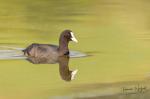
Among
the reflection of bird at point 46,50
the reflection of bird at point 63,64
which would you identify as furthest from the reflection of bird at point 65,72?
the reflection of bird at point 46,50

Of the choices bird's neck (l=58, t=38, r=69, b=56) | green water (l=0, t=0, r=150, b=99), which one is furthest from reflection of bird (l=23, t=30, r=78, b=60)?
green water (l=0, t=0, r=150, b=99)

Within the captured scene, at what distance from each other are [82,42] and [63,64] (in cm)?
152

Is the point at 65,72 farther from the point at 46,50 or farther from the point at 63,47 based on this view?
the point at 63,47

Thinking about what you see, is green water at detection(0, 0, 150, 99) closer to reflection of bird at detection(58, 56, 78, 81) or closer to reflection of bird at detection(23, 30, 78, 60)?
reflection of bird at detection(58, 56, 78, 81)

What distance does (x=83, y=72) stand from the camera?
9055 mm

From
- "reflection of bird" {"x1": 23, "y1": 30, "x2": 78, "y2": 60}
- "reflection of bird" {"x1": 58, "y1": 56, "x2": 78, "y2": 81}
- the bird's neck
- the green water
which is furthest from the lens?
the bird's neck

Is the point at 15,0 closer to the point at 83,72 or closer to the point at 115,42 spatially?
the point at 115,42

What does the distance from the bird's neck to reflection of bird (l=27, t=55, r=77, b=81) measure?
0.21 ft

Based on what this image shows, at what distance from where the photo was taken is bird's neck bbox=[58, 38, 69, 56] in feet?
33.8

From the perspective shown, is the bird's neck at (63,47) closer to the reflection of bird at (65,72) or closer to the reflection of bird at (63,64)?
the reflection of bird at (63,64)

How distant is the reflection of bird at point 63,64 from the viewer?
8922mm

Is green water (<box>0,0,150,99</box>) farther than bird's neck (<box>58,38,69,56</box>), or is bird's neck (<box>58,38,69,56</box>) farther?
bird's neck (<box>58,38,69,56</box>)

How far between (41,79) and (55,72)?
425 mm

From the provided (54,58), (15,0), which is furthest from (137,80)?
(15,0)
